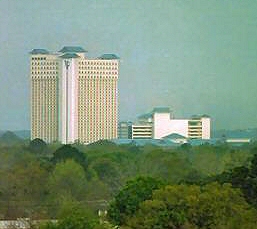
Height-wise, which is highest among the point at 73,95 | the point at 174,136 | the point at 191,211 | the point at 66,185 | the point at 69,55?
the point at 69,55

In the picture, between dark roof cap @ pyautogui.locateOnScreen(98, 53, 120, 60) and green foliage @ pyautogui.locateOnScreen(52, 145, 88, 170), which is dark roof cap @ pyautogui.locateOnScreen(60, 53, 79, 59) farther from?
green foliage @ pyautogui.locateOnScreen(52, 145, 88, 170)

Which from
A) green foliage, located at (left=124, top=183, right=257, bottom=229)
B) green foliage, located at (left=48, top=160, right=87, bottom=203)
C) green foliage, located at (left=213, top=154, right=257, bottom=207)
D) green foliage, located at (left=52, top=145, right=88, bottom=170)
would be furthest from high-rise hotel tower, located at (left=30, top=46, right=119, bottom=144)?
green foliage, located at (left=124, top=183, right=257, bottom=229)

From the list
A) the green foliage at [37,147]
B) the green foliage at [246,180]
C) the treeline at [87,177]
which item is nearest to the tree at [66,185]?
the treeline at [87,177]

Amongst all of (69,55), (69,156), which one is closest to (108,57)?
(69,55)

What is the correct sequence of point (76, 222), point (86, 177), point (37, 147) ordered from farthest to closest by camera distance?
1. point (37, 147)
2. point (86, 177)
3. point (76, 222)

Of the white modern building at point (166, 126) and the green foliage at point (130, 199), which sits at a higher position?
the white modern building at point (166, 126)

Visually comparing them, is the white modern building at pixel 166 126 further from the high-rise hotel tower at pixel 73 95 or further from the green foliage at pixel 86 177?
the green foliage at pixel 86 177

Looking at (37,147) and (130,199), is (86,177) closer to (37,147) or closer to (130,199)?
(130,199)
